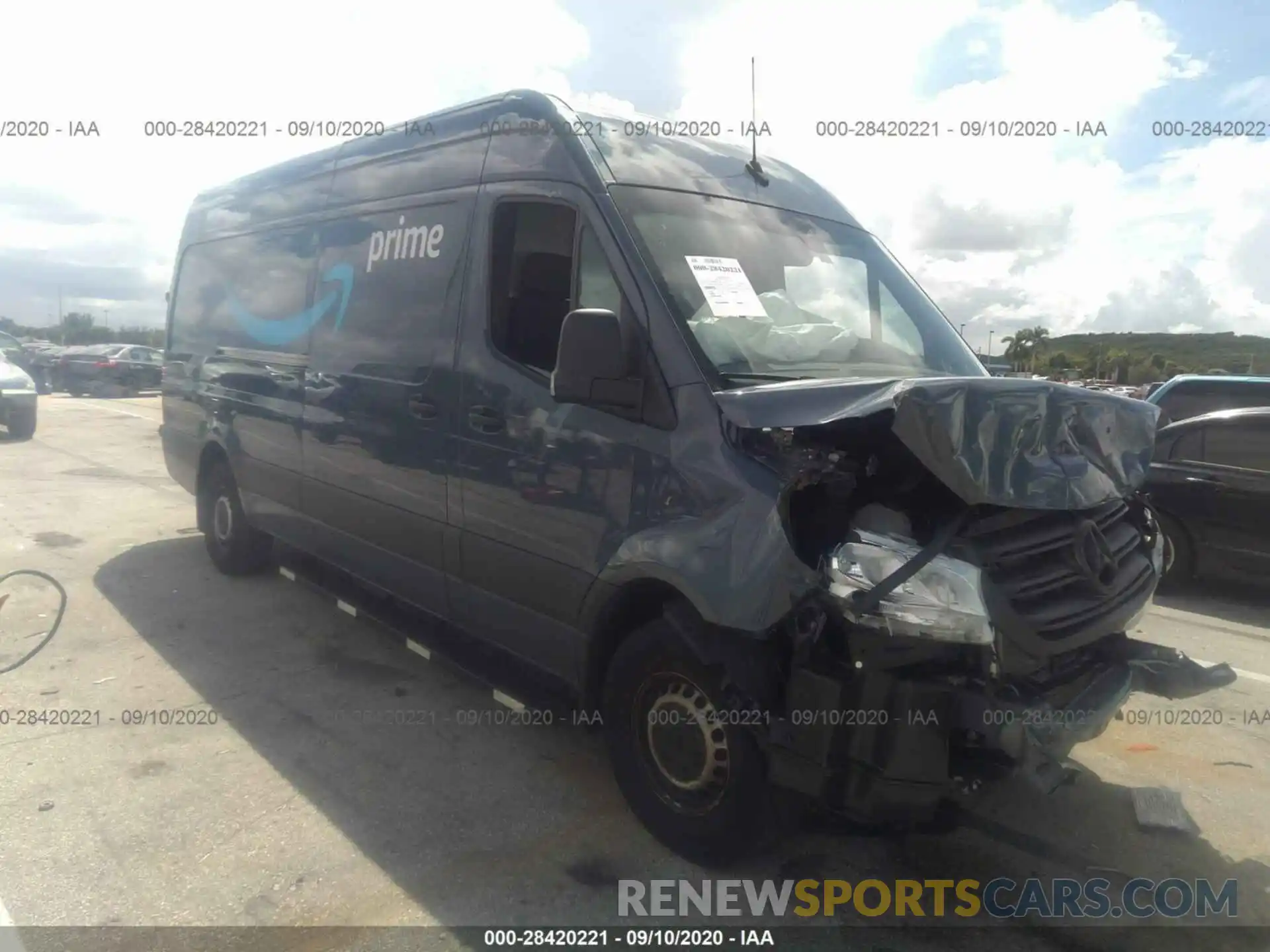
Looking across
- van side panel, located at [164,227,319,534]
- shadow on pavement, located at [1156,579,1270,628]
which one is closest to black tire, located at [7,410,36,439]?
van side panel, located at [164,227,319,534]

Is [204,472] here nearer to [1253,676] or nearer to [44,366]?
[1253,676]

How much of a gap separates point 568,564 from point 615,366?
844 millimetres

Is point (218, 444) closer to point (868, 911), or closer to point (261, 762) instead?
point (261, 762)

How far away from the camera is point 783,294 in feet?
12.4

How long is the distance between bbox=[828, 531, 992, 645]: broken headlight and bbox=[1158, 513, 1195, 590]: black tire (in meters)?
5.62

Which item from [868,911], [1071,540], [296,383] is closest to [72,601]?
[296,383]

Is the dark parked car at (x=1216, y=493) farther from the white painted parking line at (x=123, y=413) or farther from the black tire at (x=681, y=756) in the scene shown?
the white painted parking line at (x=123, y=413)


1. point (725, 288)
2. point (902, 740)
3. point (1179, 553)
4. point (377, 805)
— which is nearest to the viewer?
point (902, 740)

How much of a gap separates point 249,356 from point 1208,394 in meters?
8.38

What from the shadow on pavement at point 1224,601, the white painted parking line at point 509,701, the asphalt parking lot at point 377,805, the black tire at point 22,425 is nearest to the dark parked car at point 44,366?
the black tire at point 22,425

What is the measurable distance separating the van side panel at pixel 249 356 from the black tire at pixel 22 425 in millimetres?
9686

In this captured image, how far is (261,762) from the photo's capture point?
408 cm

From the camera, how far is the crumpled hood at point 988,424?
2764 millimetres

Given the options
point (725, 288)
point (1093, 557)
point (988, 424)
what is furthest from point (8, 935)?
point (1093, 557)
